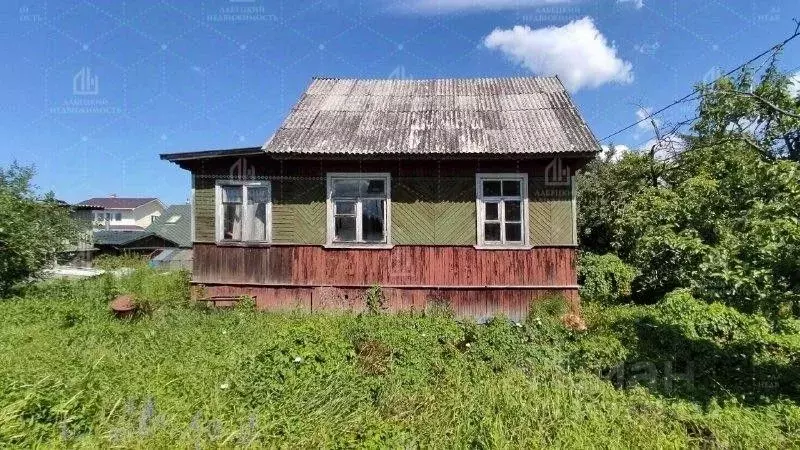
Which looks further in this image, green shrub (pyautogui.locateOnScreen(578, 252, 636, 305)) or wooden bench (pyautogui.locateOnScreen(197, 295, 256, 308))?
green shrub (pyautogui.locateOnScreen(578, 252, 636, 305))

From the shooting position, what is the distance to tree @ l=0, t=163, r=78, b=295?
960cm

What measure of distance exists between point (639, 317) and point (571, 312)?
3.97 feet

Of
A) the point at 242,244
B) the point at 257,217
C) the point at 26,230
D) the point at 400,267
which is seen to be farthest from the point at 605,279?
the point at 26,230

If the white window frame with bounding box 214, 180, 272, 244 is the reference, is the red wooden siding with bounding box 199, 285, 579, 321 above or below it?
below

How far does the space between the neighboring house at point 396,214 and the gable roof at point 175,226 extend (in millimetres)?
19165

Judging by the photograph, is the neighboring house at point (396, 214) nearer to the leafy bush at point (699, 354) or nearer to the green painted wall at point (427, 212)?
the green painted wall at point (427, 212)

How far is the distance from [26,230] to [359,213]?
337 inches

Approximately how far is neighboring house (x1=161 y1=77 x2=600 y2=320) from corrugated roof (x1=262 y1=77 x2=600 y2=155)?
0.06 meters

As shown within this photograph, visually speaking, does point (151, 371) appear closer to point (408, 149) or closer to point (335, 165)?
point (335, 165)

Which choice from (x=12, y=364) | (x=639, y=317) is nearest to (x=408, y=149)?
(x=639, y=317)

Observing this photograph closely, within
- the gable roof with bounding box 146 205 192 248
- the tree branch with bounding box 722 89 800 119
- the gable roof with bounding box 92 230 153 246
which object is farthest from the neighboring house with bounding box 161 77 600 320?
the gable roof with bounding box 92 230 153 246

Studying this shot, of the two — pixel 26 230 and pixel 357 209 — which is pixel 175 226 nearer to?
pixel 26 230

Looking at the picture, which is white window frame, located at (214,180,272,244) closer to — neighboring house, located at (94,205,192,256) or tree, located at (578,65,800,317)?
tree, located at (578,65,800,317)

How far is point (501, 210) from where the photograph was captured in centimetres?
859
